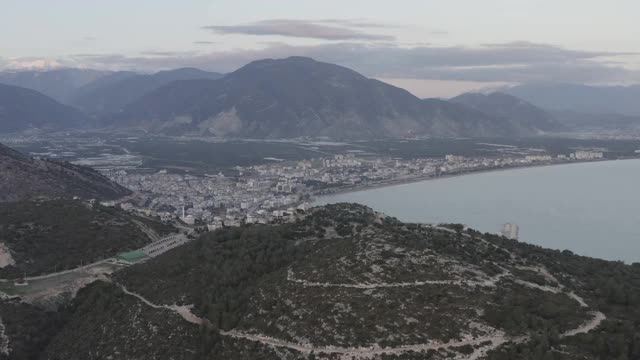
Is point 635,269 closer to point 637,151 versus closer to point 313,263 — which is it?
point 313,263

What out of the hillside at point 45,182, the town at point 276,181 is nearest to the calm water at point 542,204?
the town at point 276,181

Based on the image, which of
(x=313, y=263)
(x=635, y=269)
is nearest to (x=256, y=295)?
(x=313, y=263)

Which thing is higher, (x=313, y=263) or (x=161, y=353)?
(x=313, y=263)

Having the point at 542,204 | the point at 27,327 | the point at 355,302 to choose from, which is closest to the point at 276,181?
the point at 542,204

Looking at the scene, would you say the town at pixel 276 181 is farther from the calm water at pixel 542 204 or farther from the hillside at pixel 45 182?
the calm water at pixel 542 204

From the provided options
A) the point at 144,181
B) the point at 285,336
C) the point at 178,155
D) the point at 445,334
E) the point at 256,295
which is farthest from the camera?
the point at 178,155
